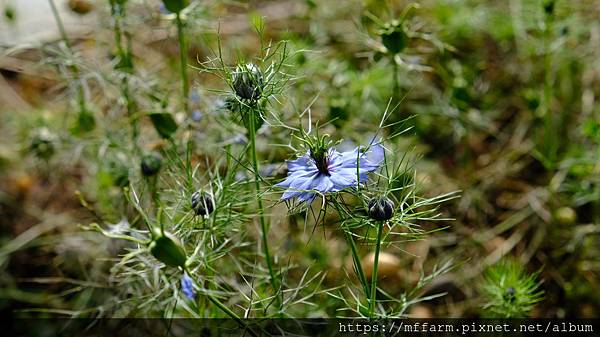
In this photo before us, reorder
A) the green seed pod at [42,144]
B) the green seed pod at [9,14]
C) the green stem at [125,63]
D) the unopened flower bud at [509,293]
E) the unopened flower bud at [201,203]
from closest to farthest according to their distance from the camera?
the unopened flower bud at [201,203] → the unopened flower bud at [509,293] → the green stem at [125,63] → the green seed pod at [42,144] → the green seed pod at [9,14]

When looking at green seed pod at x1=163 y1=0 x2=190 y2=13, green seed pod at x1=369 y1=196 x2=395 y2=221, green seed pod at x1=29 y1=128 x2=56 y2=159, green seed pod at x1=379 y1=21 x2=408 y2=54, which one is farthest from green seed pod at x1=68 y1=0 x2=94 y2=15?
green seed pod at x1=369 y1=196 x2=395 y2=221

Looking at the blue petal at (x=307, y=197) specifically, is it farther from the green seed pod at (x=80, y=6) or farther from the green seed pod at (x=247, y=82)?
the green seed pod at (x=80, y=6)

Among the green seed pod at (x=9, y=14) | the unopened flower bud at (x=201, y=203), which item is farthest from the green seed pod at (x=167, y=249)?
the green seed pod at (x=9, y=14)

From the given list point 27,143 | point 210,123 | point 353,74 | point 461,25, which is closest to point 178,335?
point 210,123

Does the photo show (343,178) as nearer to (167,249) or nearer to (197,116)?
(167,249)

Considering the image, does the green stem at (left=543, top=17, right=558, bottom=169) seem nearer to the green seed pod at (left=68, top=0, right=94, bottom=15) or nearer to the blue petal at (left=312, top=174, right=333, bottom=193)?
the blue petal at (left=312, top=174, right=333, bottom=193)
